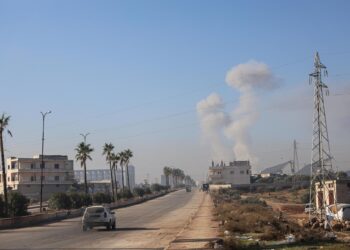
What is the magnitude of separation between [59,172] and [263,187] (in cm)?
6951

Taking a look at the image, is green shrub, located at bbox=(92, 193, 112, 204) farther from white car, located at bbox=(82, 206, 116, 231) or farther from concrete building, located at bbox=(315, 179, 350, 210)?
white car, located at bbox=(82, 206, 116, 231)

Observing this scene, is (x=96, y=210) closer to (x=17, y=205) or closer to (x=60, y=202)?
(x=17, y=205)

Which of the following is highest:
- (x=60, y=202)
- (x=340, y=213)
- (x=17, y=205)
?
(x=60, y=202)

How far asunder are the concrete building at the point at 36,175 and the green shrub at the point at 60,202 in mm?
50976

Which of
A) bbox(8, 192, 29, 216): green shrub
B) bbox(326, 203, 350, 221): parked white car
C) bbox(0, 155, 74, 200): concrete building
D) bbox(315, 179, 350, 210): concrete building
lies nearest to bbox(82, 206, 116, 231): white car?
bbox(326, 203, 350, 221): parked white car

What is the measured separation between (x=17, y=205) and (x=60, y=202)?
24.2m

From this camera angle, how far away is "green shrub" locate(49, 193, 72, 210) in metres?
83.6

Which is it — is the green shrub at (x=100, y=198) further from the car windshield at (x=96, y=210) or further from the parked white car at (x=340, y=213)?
the parked white car at (x=340, y=213)

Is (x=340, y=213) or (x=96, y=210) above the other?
(x=96, y=210)

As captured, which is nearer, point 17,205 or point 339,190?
point 339,190

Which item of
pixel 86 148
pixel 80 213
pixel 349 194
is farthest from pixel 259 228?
pixel 86 148

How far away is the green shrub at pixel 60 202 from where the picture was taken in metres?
83.6

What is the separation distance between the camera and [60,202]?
83562 mm

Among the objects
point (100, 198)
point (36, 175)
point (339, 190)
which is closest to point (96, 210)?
point (339, 190)
